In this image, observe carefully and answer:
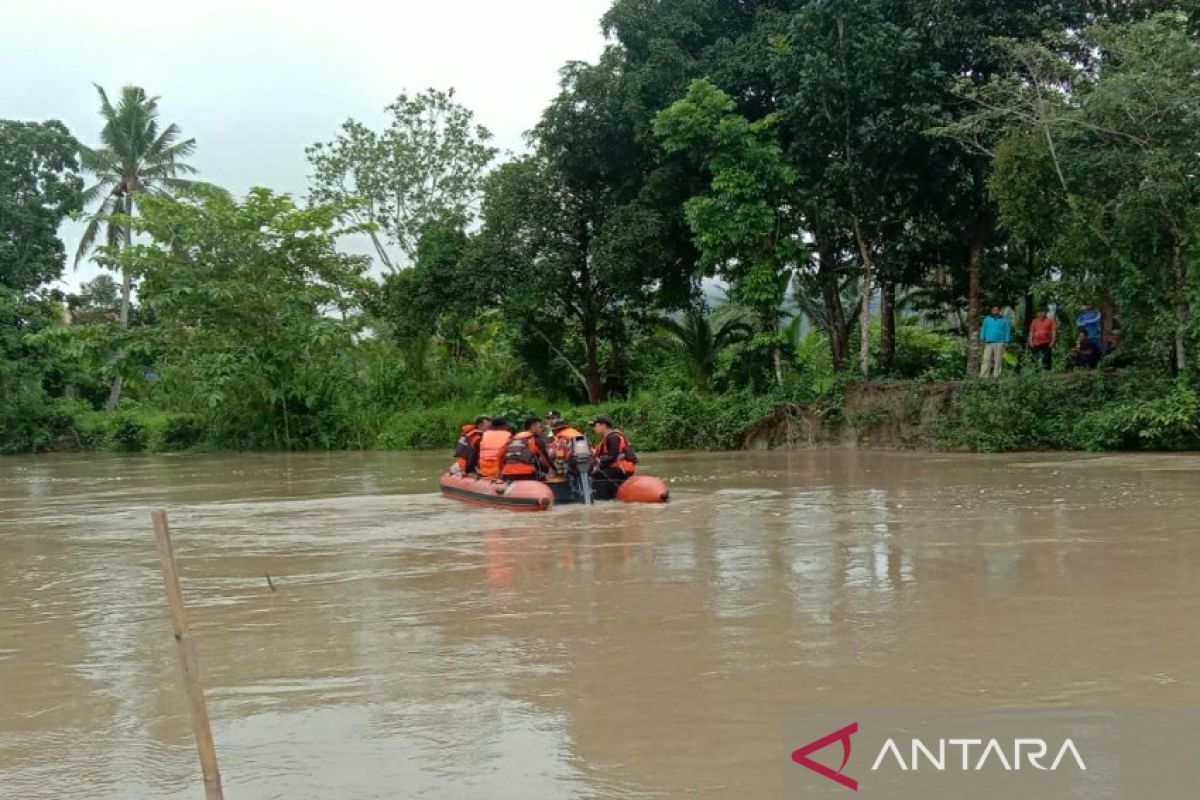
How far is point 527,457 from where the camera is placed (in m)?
12.8

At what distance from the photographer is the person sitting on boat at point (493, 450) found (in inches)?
520

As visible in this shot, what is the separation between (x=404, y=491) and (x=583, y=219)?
10.0 m

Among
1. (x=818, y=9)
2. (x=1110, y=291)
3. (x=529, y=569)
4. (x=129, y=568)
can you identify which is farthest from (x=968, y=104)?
(x=129, y=568)

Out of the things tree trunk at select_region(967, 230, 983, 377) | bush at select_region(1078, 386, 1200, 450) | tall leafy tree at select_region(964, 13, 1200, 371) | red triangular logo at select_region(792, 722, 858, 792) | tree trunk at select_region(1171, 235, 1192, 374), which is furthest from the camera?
tree trunk at select_region(967, 230, 983, 377)

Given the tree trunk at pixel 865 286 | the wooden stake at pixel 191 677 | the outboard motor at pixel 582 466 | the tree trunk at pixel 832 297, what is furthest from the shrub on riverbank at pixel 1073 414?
the wooden stake at pixel 191 677

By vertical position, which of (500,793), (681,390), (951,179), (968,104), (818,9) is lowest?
(500,793)

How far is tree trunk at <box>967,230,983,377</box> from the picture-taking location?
2016 cm

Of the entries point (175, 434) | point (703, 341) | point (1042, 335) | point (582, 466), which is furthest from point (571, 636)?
point (175, 434)

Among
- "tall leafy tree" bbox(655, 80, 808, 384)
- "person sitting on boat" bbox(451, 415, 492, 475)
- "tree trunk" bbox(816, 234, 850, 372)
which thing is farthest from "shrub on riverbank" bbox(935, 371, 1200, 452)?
"person sitting on boat" bbox(451, 415, 492, 475)

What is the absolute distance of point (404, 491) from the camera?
16.2 metres

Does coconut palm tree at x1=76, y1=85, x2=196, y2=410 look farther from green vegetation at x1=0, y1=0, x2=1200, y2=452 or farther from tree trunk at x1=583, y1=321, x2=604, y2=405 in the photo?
tree trunk at x1=583, y1=321, x2=604, y2=405

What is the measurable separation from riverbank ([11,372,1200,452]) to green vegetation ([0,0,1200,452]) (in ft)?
0.21

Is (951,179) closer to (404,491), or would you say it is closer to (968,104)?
(968,104)

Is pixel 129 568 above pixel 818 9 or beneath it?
beneath
